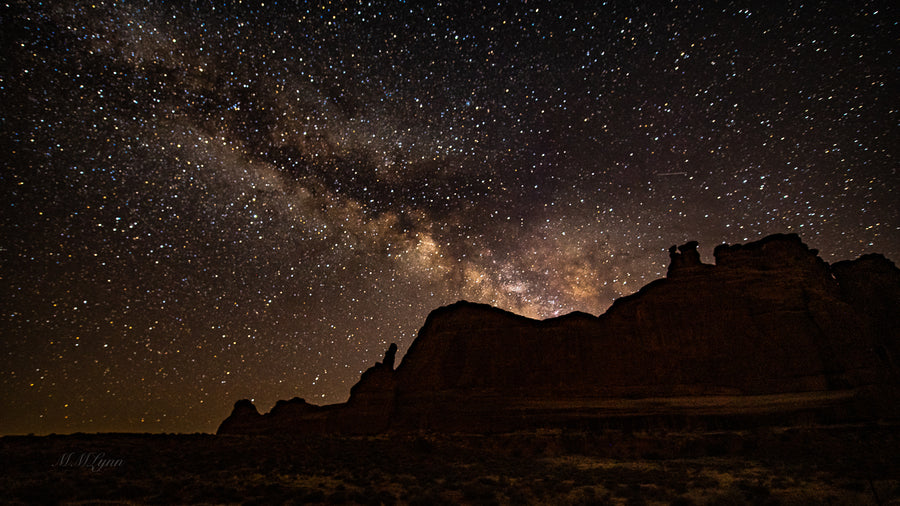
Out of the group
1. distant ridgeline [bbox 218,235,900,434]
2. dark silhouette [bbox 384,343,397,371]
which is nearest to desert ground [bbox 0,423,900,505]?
distant ridgeline [bbox 218,235,900,434]

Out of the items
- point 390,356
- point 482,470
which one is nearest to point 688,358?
point 482,470

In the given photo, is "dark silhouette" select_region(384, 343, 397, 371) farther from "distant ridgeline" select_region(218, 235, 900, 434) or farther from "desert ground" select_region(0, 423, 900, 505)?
"desert ground" select_region(0, 423, 900, 505)

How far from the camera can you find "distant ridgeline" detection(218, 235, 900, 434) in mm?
26953

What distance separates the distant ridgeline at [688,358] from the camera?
2695 cm

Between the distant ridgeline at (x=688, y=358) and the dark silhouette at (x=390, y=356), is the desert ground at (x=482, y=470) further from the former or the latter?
the dark silhouette at (x=390, y=356)

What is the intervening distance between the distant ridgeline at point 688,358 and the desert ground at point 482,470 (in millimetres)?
4452

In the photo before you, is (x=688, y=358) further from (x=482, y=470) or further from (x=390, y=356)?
(x=390, y=356)

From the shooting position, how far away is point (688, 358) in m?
30.1

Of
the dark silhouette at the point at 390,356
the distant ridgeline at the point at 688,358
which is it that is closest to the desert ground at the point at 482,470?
the distant ridgeline at the point at 688,358

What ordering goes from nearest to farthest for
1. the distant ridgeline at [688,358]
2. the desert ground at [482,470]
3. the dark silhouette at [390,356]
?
the desert ground at [482,470]
the distant ridgeline at [688,358]
the dark silhouette at [390,356]

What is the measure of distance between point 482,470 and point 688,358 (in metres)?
22.5

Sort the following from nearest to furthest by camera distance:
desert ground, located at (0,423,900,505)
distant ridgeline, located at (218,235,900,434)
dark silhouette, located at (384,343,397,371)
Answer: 1. desert ground, located at (0,423,900,505)
2. distant ridgeline, located at (218,235,900,434)
3. dark silhouette, located at (384,343,397,371)

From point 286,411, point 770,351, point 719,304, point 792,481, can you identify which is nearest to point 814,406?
point 770,351

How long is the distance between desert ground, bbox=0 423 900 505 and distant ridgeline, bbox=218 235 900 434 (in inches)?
175
